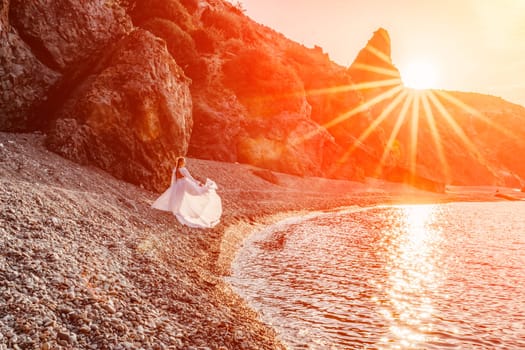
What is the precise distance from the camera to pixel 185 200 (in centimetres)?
2155

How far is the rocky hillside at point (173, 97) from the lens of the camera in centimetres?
Result: 2458

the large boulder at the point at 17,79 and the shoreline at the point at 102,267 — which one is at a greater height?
the large boulder at the point at 17,79

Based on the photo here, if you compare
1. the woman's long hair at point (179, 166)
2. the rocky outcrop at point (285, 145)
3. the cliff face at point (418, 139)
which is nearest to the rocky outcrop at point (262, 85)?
the rocky outcrop at point (285, 145)

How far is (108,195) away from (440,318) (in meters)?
16.2

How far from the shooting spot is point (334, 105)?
76.9 m

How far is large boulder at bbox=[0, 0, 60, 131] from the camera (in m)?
23.3

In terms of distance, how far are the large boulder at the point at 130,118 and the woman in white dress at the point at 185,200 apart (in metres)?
4.56

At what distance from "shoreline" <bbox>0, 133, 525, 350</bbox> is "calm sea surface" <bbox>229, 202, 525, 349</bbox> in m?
1.31

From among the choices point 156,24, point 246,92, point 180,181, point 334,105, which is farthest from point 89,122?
point 334,105

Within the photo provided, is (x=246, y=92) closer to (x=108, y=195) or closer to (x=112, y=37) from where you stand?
(x=112, y=37)

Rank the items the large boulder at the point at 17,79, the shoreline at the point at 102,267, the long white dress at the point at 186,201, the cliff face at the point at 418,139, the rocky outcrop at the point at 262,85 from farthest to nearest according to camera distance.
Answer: the cliff face at the point at 418,139 → the rocky outcrop at the point at 262,85 → the large boulder at the point at 17,79 → the long white dress at the point at 186,201 → the shoreline at the point at 102,267

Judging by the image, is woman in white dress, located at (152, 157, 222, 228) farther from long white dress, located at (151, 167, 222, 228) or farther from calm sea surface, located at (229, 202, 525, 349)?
calm sea surface, located at (229, 202, 525, 349)

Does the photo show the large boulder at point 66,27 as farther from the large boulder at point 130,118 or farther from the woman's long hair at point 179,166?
the woman's long hair at point 179,166

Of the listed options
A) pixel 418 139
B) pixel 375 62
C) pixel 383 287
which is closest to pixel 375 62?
pixel 375 62
